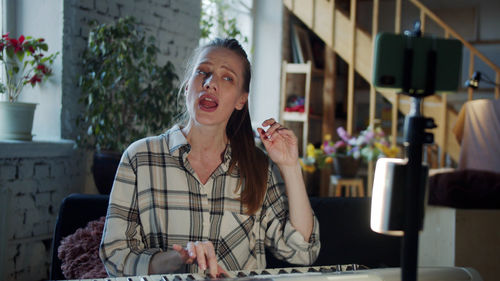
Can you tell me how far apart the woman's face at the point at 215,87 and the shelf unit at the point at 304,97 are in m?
3.97

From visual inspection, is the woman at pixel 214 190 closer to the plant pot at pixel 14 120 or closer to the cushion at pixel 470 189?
the cushion at pixel 470 189

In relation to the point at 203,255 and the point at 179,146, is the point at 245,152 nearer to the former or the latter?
the point at 179,146

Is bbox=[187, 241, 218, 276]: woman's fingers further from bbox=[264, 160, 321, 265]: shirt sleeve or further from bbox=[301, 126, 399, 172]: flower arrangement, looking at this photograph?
bbox=[301, 126, 399, 172]: flower arrangement

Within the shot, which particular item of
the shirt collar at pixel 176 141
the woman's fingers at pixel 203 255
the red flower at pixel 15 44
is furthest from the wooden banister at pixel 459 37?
the woman's fingers at pixel 203 255

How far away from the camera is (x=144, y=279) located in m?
0.76

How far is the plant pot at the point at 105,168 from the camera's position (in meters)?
2.70

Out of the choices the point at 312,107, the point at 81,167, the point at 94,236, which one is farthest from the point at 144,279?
the point at 312,107

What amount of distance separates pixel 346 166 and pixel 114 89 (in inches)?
87.9

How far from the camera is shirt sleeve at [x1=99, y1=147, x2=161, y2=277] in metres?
1.15

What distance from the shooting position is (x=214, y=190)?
52.6 inches

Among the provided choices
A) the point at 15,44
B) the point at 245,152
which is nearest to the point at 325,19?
the point at 15,44

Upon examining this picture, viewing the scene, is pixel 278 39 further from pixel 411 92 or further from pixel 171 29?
pixel 411 92

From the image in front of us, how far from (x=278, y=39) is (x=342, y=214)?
406 cm

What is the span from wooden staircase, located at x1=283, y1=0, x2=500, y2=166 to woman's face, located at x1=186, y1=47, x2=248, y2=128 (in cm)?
361
